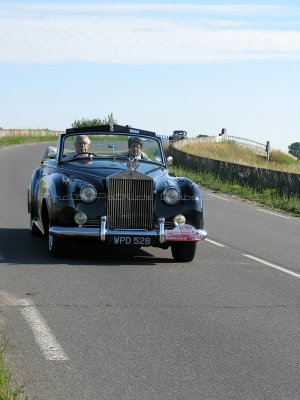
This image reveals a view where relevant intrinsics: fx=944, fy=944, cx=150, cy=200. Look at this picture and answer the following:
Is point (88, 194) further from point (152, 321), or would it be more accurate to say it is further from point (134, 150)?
point (152, 321)

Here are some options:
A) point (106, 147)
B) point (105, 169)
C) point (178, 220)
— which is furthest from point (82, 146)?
point (178, 220)

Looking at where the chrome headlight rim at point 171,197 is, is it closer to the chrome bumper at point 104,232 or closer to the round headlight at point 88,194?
the chrome bumper at point 104,232

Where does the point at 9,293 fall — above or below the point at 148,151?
below

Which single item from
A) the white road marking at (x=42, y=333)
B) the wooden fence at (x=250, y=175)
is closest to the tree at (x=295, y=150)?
the wooden fence at (x=250, y=175)

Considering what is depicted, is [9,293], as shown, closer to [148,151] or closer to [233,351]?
[233,351]

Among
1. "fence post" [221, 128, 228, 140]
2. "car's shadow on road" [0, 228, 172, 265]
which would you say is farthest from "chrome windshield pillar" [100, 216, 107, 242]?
"fence post" [221, 128, 228, 140]

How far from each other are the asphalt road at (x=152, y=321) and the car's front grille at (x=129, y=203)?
0.53 meters

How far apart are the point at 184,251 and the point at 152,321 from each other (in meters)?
3.97

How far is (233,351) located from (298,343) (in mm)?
647

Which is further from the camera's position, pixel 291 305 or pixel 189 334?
pixel 291 305

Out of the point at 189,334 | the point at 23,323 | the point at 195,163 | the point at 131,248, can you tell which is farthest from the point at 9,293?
the point at 195,163

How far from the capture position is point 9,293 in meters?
9.60

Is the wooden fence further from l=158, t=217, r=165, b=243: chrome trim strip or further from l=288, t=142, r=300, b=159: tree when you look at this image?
l=288, t=142, r=300, b=159: tree

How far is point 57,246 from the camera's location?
478 inches
